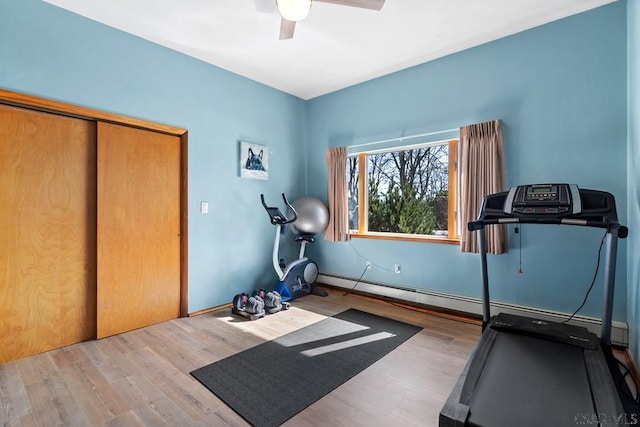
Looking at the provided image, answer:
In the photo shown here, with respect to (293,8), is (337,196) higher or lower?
lower

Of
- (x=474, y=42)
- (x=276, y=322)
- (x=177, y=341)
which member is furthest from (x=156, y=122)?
(x=474, y=42)

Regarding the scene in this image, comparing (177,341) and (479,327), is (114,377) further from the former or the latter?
(479,327)

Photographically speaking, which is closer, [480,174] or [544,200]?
[544,200]

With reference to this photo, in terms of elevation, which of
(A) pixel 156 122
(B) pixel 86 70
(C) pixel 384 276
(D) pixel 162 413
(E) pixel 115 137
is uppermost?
(B) pixel 86 70

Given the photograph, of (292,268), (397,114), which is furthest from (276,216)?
(397,114)

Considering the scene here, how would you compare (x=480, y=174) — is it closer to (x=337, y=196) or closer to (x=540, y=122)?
(x=540, y=122)

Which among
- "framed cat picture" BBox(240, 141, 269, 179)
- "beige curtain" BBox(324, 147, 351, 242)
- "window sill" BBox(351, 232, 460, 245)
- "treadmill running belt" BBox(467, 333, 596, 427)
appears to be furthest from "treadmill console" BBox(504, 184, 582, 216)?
"framed cat picture" BBox(240, 141, 269, 179)

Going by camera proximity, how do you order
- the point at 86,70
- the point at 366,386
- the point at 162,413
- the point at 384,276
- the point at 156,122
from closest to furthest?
the point at 162,413 < the point at 366,386 < the point at 86,70 < the point at 156,122 < the point at 384,276

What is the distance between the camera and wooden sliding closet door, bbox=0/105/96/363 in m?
2.37

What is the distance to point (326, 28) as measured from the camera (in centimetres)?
292

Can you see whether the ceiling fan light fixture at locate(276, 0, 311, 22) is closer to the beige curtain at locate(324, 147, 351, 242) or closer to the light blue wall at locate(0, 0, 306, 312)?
the light blue wall at locate(0, 0, 306, 312)

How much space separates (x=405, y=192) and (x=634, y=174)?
2.05 meters

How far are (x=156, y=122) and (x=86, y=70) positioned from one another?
2.19ft

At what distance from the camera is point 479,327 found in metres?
3.00
